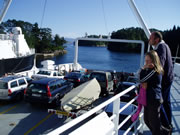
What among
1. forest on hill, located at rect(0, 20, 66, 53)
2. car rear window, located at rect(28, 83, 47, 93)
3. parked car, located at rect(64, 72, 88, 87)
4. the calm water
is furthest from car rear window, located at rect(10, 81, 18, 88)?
forest on hill, located at rect(0, 20, 66, 53)

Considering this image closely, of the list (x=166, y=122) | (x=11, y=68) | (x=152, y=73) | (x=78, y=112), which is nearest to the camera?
(x=152, y=73)

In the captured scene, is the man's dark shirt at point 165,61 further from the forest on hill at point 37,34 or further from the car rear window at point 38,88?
the forest on hill at point 37,34

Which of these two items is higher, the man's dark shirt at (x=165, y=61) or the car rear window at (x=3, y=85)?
the man's dark shirt at (x=165, y=61)

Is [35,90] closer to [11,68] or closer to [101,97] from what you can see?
[101,97]

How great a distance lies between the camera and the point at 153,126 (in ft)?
9.32

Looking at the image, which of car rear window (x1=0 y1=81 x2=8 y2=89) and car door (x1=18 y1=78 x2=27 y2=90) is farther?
car door (x1=18 y1=78 x2=27 y2=90)

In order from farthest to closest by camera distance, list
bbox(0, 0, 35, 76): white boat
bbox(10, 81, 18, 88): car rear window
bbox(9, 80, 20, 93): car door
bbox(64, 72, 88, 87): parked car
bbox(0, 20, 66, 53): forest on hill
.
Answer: bbox(0, 20, 66, 53): forest on hill → bbox(0, 0, 35, 76): white boat → bbox(64, 72, 88, 87): parked car → bbox(10, 81, 18, 88): car rear window → bbox(9, 80, 20, 93): car door

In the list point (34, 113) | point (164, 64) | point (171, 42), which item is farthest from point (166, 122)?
point (171, 42)

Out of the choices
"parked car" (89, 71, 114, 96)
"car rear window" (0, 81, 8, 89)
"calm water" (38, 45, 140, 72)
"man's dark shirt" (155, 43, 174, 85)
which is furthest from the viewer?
"calm water" (38, 45, 140, 72)

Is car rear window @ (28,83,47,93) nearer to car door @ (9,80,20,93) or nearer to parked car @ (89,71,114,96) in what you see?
car door @ (9,80,20,93)

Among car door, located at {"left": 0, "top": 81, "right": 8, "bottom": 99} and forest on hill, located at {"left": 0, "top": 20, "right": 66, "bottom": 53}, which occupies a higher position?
forest on hill, located at {"left": 0, "top": 20, "right": 66, "bottom": 53}

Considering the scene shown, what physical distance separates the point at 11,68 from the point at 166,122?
25.1m

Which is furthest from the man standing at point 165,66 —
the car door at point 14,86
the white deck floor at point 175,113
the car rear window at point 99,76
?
the car rear window at point 99,76

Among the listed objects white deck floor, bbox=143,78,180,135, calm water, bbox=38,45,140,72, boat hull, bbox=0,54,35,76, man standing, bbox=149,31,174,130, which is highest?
man standing, bbox=149,31,174,130
